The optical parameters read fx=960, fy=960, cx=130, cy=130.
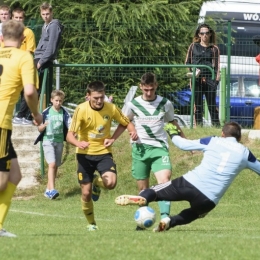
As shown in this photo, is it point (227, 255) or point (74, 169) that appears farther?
point (74, 169)

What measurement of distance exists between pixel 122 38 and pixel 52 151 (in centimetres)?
479

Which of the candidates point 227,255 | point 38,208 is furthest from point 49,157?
point 227,255

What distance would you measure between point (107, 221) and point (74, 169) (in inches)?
207

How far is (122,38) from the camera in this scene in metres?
22.2

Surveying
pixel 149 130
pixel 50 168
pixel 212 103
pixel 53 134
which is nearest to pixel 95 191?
pixel 149 130

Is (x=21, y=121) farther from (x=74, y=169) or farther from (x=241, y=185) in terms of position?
(x=241, y=185)

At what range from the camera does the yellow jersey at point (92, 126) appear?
43.0ft

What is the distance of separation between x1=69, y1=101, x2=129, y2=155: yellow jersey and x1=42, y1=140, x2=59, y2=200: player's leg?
479 centimetres

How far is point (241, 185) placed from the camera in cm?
1850

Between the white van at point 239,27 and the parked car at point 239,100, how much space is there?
0.20 meters

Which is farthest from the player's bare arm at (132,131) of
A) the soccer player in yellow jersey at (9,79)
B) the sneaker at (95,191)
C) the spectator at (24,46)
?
the spectator at (24,46)

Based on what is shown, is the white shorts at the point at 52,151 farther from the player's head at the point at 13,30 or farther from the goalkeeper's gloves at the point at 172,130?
the player's head at the point at 13,30

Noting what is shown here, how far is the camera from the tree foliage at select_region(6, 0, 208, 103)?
20797 millimetres

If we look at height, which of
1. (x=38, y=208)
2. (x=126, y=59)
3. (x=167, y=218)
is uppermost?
(x=126, y=59)
